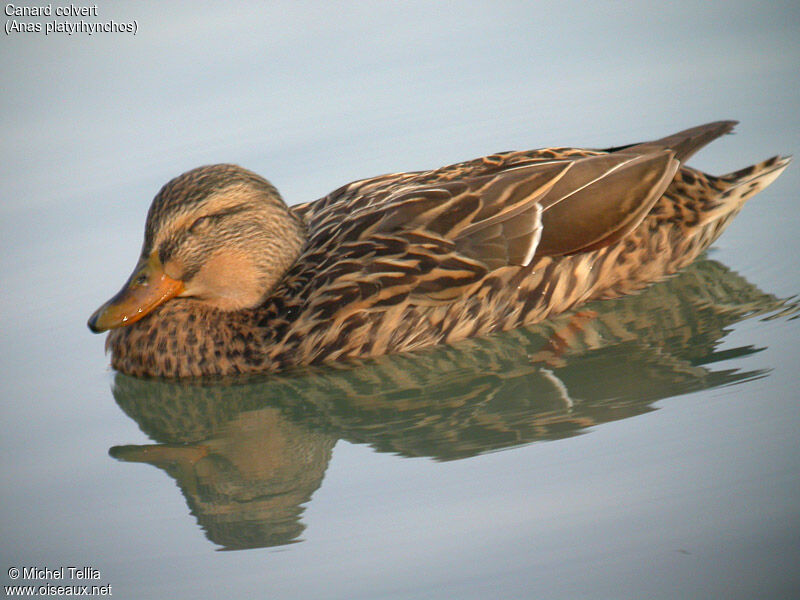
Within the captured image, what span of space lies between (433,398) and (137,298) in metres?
1.89

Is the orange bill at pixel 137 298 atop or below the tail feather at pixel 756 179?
below

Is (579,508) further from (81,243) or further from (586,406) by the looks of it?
(81,243)

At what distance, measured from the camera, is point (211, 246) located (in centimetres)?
718

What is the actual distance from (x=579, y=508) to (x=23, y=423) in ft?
11.1

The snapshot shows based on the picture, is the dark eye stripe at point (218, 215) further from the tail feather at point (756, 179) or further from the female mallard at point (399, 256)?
the tail feather at point (756, 179)

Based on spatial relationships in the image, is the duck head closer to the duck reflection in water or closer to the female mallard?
the female mallard

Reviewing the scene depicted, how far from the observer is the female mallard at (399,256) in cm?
702

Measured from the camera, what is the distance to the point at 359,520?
540 cm

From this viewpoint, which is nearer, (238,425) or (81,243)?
(238,425)

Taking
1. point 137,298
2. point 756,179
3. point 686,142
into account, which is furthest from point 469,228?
point 137,298

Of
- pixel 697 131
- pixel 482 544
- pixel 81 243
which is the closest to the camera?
pixel 482 544

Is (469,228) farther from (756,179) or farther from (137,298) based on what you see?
(137,298)

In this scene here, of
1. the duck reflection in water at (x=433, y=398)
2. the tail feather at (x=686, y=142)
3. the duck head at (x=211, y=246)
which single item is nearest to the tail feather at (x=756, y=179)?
the tail feather at (x=686, y=142)

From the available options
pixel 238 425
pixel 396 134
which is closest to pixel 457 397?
pixel 238 425
